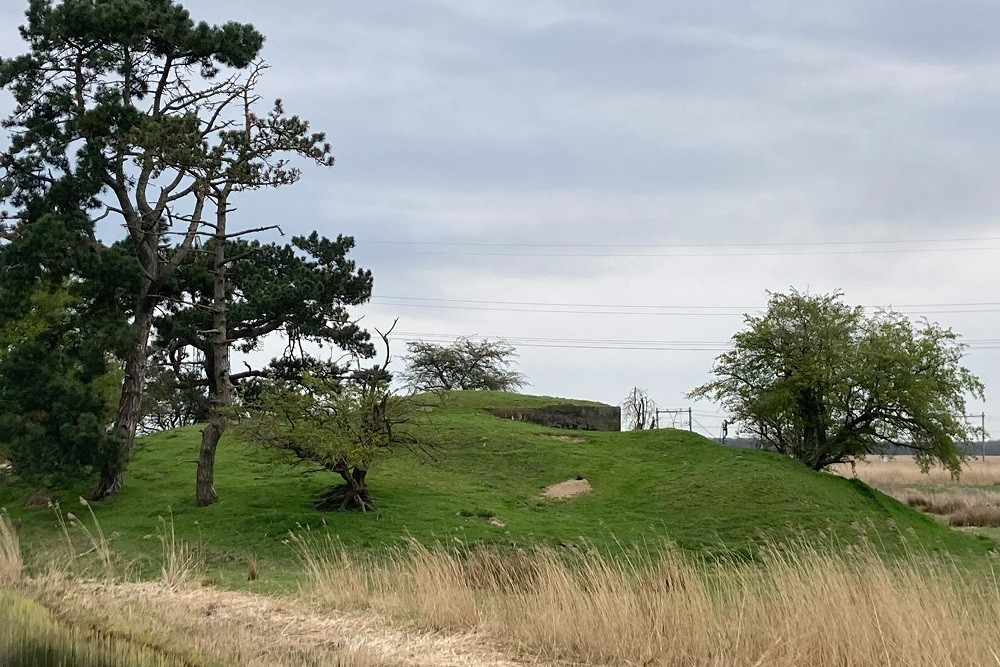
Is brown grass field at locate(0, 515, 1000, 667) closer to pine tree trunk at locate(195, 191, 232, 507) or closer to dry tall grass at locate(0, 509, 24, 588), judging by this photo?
dry tall grass at locate(0, 509, 24, 588)

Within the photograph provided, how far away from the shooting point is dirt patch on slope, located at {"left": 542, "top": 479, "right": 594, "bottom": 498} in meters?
30.0

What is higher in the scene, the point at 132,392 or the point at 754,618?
the point at 132,392

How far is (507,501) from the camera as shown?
28.7 meters

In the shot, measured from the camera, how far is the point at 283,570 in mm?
19922

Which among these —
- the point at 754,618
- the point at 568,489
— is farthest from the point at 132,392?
the point at 754,618

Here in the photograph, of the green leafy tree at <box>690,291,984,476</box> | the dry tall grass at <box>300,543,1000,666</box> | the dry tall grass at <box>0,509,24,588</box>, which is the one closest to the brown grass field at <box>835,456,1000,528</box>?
the green leafy tree at <box>690,291,984,476</box>

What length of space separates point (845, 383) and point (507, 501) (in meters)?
13.6

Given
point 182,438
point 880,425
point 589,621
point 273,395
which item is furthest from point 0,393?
point 880,425

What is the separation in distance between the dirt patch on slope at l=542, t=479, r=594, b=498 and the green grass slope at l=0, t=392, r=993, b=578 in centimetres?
33

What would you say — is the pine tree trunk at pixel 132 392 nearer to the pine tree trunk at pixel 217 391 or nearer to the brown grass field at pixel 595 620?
the pine tree trunk at pixel 217 391

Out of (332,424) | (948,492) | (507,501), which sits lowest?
(948,492)

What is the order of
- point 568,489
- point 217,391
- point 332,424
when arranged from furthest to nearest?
point 568,489 → point 217,391 → point 332,424

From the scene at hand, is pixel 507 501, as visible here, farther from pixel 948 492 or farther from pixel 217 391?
pixel 948 492

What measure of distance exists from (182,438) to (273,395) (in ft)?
37.9
